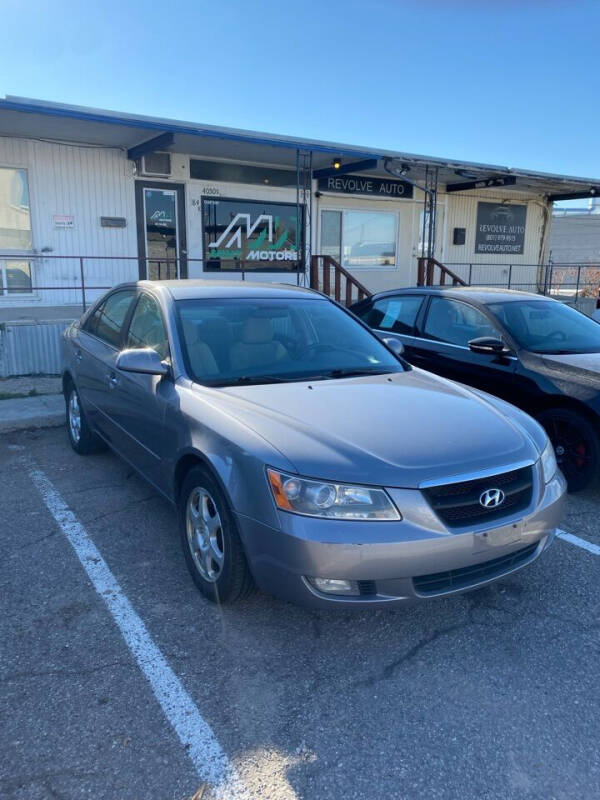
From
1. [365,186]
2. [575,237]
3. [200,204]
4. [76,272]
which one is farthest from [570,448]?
[575,237]

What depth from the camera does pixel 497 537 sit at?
276 centimetres

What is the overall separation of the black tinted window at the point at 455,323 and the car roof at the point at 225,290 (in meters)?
1.81

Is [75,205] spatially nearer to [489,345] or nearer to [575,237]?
[489,345]

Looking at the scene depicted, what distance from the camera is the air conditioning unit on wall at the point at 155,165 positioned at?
10664 mm

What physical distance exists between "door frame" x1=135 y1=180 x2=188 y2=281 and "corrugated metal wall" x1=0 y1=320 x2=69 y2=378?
3032 mm

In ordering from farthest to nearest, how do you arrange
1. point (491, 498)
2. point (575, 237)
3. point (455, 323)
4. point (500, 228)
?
point (575, 237)
point (500, 228)
point (455, 323)
point (491, 498)

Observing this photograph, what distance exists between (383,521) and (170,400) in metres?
1.48

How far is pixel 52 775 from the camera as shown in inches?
84.9

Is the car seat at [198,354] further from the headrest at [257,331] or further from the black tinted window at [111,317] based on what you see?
the black tinted window at [111,317]

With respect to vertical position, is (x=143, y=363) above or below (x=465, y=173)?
below

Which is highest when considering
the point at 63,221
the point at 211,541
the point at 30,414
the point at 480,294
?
the point at 63,221

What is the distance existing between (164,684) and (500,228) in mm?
15517

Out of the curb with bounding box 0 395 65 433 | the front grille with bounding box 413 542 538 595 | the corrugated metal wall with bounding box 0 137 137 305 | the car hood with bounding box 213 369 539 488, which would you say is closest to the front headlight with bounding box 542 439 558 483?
the car hood with bounding box 213 369 539 488

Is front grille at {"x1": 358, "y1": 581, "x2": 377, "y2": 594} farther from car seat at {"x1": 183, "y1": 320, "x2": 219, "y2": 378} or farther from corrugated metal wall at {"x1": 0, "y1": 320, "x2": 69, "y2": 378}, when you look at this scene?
corrugated metal wall at {"x1": 0, "y1": 320, "x2": 69, "y2": 378}
